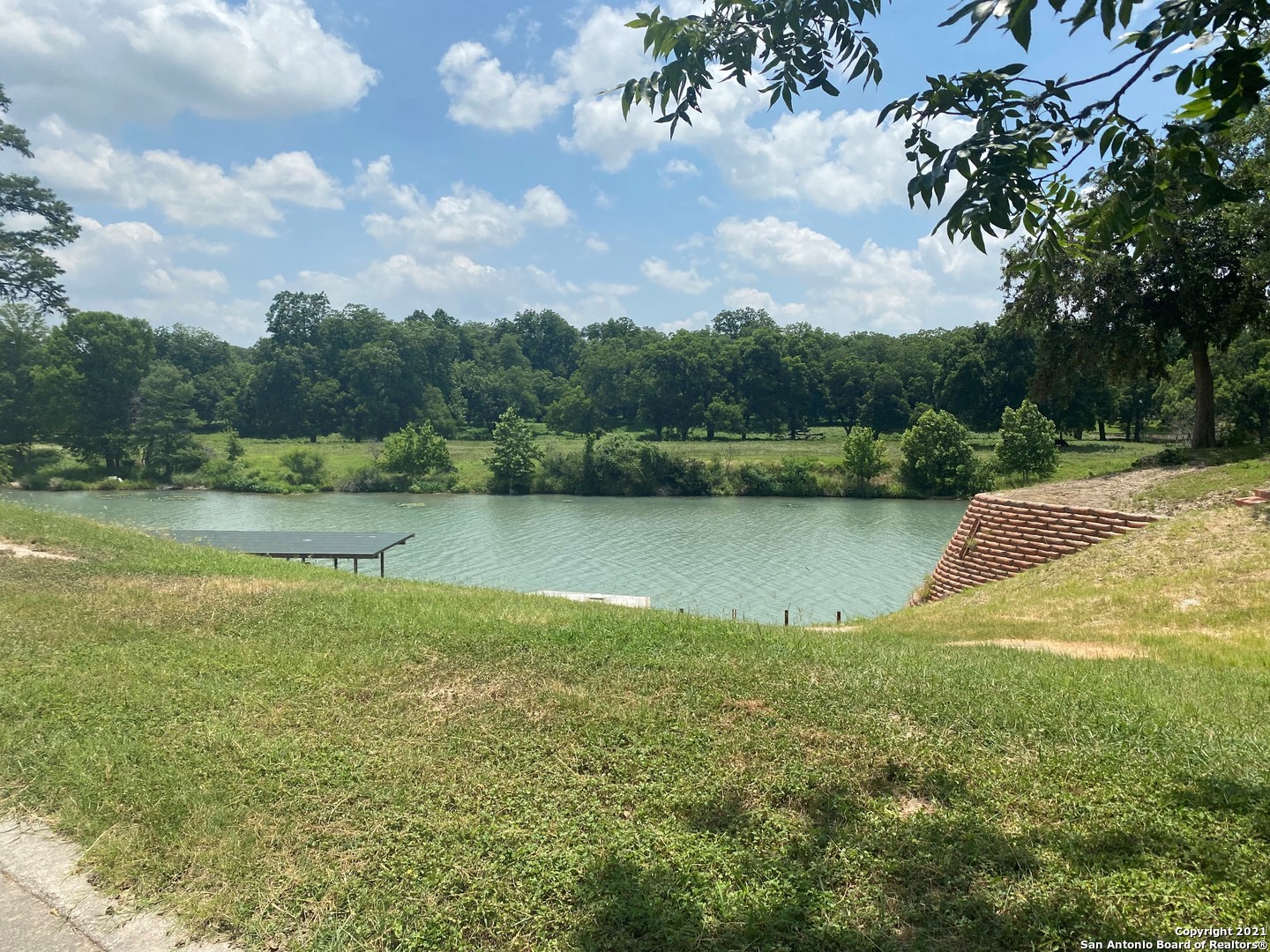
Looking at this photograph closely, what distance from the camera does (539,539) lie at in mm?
41438

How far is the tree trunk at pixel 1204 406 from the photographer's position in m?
23.8

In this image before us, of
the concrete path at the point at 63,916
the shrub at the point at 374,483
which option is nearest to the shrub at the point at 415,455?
the shrub at the point at 374,483

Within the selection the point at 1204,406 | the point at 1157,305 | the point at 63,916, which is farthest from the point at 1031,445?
the point at 63,916

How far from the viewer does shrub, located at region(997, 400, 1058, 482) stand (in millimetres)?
53562

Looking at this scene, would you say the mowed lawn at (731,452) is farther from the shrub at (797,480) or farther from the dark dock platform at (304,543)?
the dark dock platform at (304,543)

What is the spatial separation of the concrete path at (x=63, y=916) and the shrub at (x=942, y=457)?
62.0 m

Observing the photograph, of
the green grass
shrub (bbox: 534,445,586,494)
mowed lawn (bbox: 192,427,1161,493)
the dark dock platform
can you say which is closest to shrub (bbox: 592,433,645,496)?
shrub (bbox: 534,445,586,494)

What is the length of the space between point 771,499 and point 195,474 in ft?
165

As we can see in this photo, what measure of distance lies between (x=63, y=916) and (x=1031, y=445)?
5800cm

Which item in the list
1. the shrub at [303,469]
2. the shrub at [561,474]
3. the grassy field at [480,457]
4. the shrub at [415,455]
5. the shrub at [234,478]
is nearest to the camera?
the grassy field at [480,457]

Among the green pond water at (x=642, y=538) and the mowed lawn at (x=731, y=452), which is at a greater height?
the mowed lawn at (x=731, y=452)

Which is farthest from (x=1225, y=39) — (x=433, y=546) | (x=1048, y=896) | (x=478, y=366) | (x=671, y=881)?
(x=478, y=366)

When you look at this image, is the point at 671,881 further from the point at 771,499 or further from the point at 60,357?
the point at 60,357

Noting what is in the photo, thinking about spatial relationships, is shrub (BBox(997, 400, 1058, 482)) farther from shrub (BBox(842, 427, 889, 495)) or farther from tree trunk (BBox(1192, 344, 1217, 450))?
tree trunk (BBox(1192, 344, 1217, 450))
